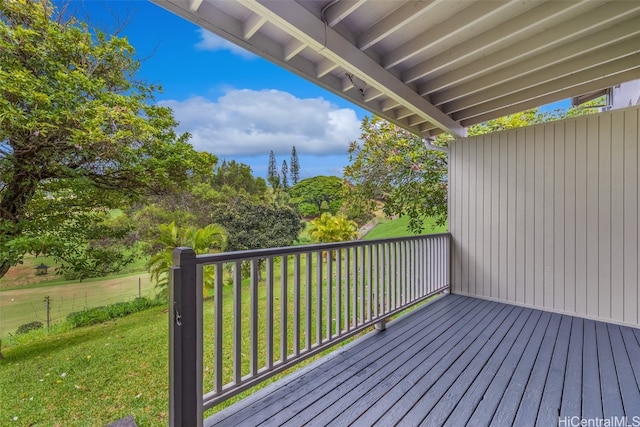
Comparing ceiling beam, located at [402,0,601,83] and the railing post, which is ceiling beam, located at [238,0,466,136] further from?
the railing post

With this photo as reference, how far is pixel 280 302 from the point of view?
1.88 metres

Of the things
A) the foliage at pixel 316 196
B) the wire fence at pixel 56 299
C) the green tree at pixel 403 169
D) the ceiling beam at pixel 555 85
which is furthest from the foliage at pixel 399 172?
the wire fence at pixel 56 299

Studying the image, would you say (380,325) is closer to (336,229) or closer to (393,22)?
(393,22)

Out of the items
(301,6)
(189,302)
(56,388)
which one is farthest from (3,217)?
(301,6)

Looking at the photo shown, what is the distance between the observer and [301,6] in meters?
1.74

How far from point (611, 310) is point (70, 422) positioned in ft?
19.4

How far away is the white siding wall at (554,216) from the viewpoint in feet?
9.28

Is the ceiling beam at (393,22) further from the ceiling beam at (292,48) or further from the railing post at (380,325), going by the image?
the railing post at (380,325)

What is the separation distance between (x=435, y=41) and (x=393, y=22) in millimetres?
399

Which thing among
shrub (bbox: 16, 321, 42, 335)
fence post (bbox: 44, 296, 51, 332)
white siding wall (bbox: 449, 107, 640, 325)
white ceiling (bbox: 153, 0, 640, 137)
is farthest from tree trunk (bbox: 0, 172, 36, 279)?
white siding wall (bbox: 449, 107, 640, 325)

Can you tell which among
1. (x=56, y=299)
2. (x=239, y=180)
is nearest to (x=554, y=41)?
(x=56, y=299)

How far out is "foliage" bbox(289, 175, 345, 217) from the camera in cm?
1018

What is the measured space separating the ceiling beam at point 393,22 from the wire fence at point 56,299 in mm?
7397

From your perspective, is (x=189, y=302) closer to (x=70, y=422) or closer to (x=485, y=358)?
(x=485, y=358)
